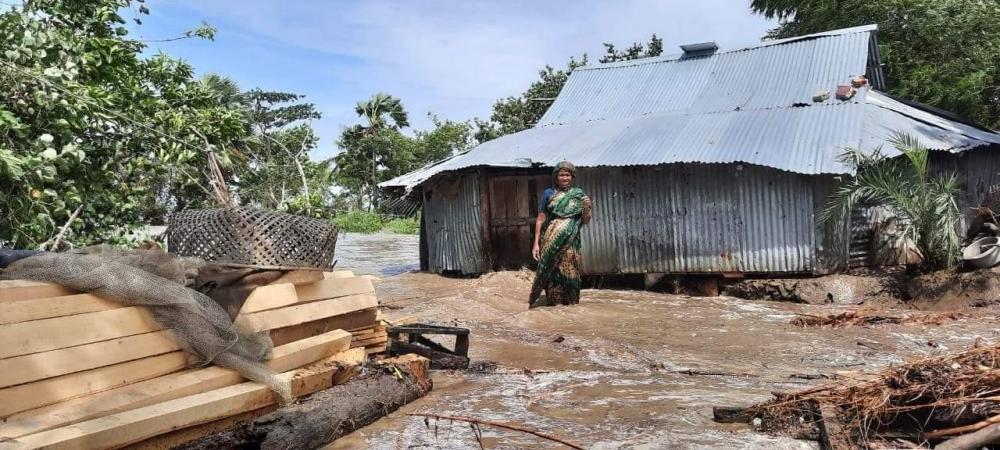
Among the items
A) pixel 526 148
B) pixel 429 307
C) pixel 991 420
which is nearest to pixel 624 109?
pixel 526 148

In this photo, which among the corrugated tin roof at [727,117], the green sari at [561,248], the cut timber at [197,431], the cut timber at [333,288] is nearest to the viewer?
the cut timber at [197,431]

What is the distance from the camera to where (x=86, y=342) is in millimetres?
3248

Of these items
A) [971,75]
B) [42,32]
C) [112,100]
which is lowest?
[112,100]

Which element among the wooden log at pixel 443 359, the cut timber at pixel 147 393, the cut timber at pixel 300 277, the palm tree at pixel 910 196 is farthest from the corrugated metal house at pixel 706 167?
the cut timber at pixel 147 393

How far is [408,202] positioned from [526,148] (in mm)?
3502

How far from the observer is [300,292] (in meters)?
4.44

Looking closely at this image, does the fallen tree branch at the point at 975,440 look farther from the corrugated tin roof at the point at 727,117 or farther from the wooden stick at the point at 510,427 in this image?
the corrugated tin roof at the point at 727,117

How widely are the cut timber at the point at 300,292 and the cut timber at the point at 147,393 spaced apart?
0.25 metres

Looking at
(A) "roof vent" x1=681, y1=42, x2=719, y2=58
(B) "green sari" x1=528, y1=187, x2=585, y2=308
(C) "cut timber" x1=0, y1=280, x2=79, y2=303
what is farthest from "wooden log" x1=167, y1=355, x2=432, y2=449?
(A) "roof vent" x1=681, y1=42, x2=719, y2=58

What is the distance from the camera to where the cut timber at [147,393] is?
9.48ft

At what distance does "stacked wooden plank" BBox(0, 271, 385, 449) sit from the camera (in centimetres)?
292

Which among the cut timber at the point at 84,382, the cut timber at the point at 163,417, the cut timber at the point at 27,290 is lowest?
the cut timber at the point at 163,417

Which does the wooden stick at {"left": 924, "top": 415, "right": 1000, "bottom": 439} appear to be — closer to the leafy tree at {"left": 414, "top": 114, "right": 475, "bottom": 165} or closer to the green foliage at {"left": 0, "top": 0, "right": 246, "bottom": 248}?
the green foliage at {"left": 0, "top": 0, "right": 246, "bottom": 248}

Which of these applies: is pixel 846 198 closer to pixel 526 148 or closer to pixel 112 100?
pixel 526 148
